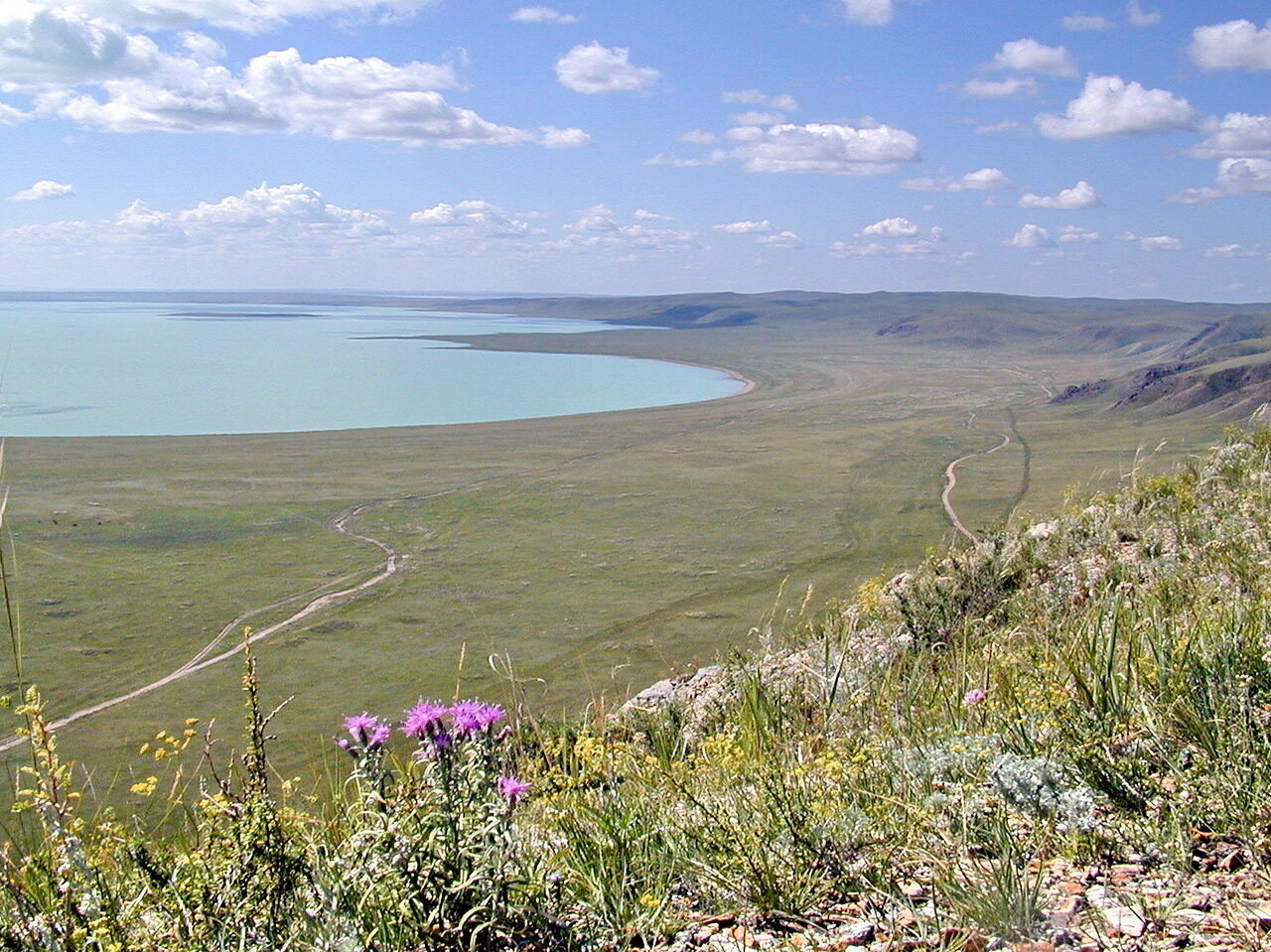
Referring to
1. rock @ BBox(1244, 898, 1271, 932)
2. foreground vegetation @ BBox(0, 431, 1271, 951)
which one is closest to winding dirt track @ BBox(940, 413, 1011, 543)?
foreground vegetation @ BBox(0, 431, 1271, 951)

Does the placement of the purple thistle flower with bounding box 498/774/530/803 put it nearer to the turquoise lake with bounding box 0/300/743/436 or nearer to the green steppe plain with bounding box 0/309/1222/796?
the green steppe plain with bounding box 0/309/1222/796

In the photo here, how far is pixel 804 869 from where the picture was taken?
8.11 ft

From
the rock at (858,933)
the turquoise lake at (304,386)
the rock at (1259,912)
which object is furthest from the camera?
the turquoise lake at (304,386)

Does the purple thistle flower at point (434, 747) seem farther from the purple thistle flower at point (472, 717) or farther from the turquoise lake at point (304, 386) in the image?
the turquoise lake at point (304, 386)

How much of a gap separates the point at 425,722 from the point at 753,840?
86 centimetres

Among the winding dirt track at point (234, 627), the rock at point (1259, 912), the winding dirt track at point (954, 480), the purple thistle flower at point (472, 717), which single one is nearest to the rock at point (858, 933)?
the rock at point (1259, 912)

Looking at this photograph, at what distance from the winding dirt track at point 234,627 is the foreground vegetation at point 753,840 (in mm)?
21673

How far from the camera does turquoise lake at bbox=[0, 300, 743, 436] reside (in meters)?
84.6

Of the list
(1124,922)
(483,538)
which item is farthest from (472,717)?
(483,538)

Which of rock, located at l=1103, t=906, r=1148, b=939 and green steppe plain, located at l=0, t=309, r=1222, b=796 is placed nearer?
rock, located at l=1103, t=906, r=1148, b=939

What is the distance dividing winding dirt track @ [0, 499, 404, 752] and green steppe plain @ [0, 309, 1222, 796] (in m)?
0.44

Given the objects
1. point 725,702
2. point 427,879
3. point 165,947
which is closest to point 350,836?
point 427,879

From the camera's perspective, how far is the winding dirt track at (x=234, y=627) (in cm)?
2573

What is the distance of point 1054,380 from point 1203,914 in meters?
116
